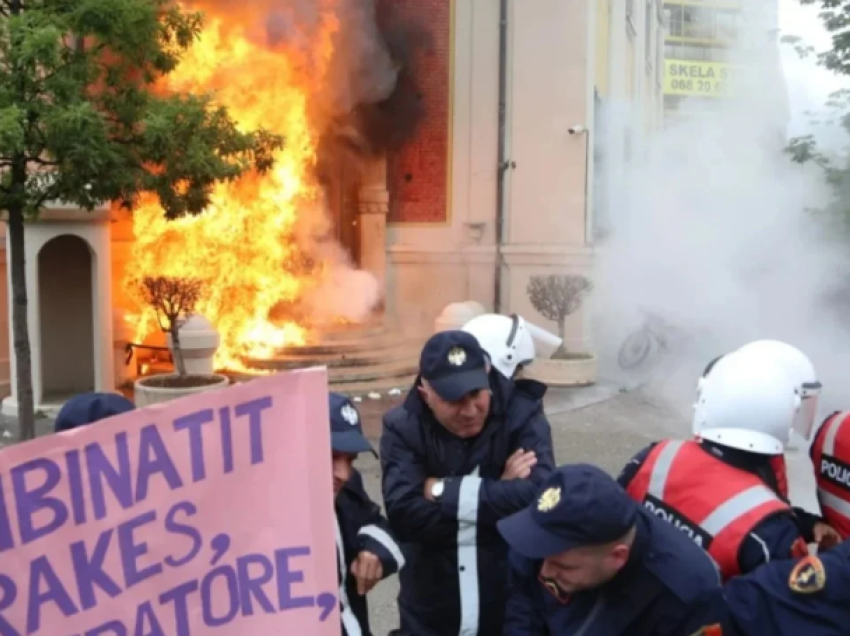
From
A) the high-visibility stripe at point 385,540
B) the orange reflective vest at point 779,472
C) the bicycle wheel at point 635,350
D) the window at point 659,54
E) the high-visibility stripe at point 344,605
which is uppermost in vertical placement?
the window at point 659,54

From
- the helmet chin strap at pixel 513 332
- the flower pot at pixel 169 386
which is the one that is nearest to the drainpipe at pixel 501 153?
the flower pot at pixel 169 386

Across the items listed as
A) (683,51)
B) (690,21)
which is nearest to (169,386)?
(690,21)

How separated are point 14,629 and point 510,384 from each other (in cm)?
173

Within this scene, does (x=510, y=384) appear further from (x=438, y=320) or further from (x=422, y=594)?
(x=438, y=320)

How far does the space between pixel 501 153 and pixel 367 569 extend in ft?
39.5

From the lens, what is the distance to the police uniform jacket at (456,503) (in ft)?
9.23

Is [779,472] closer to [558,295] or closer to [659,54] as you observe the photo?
[558,295]

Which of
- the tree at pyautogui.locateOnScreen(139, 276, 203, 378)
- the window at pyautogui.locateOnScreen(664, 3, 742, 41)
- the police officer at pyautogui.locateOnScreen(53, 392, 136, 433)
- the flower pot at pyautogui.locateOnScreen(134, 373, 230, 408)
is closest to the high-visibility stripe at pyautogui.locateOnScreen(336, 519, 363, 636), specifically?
the police officer at pyautogui.locateOnScreen(53, 392, 136, 433)

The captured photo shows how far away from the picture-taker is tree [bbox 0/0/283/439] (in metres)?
6.09

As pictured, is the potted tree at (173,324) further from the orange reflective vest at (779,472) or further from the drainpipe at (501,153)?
the orange reflective vest at (779,472)

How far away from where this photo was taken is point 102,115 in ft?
22.1

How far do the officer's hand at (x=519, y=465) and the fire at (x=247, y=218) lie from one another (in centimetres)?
918

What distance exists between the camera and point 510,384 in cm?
308

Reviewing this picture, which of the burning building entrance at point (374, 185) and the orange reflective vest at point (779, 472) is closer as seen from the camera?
the orange reflective vest at point (779, 472)
